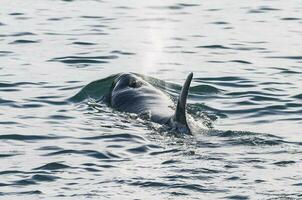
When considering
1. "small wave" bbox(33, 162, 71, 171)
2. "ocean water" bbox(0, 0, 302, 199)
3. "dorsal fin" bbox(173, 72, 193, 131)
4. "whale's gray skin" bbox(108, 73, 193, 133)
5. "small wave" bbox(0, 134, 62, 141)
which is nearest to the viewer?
"ocean water" bbox(0, 0, 302, 199)

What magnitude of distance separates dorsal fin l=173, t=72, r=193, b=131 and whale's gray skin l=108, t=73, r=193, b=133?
308 millimetres

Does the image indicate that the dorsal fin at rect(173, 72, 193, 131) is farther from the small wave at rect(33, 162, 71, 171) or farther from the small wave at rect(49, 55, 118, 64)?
the small wave at rect(49, 55, 118, 64)

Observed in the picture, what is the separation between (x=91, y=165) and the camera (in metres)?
16.5

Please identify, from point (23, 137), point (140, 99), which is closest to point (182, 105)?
point (23, 137)

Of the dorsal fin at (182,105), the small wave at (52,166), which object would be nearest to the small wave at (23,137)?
the small wave at (52,166)

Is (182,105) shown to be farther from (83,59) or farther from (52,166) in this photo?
(83,59)

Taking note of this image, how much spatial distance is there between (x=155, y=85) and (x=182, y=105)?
5.41 metres

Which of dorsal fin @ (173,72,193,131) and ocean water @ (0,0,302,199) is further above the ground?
dorsal fin @ (173,72,193,131)

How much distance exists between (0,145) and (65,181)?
2.76 m

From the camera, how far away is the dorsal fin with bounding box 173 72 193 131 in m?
17.7

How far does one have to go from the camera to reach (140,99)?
69.5ft

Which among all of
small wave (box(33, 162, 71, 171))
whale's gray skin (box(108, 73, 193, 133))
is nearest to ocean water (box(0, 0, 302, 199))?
small wave (box(33, 162, 71, 171))

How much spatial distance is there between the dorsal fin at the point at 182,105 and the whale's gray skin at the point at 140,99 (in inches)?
12.1

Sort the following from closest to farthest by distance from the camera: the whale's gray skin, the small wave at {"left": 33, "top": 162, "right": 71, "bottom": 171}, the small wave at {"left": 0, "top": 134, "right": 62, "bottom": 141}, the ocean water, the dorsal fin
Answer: the ocean water, the small wave at {"left": 33, "top": 162, "right": 71, "bottom": 171}, the dorsal fin, the small wave at {"left": 0, "top": 134, "right": 62, "bottom": 141}, the whale's gray skin
